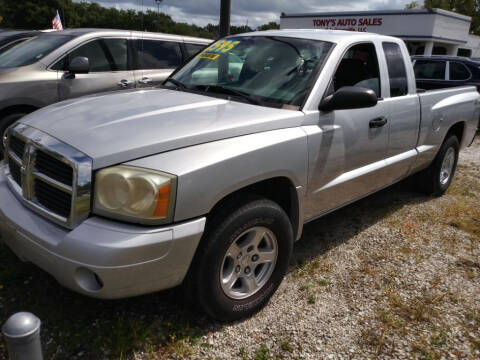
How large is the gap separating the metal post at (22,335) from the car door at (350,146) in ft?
6.24

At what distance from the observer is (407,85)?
399 centimetres

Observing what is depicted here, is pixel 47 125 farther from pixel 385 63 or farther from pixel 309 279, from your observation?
pixel 385 63

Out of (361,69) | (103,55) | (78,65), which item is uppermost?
(361,69)

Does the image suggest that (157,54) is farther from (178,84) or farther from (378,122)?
(378,122)

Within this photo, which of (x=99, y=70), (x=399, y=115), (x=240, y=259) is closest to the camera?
(x=240, y=259)

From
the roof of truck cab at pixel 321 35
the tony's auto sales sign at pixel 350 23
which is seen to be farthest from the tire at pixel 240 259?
the tony's auto sales sign at pixel 350 23

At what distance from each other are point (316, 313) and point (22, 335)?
6.20ft

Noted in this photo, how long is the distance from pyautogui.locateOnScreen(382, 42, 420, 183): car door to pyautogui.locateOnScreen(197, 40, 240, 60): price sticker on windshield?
1.39 metres

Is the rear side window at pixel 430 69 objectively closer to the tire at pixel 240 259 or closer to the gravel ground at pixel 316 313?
the gravel ground at pixel 316 313

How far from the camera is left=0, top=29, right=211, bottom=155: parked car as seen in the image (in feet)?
16.6

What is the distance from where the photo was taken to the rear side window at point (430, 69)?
1021cm

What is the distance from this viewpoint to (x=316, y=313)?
2811 mm

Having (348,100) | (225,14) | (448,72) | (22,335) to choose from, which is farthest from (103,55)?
(448,72)


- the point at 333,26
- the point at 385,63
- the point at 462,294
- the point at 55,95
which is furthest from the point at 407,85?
the point at 333,26
